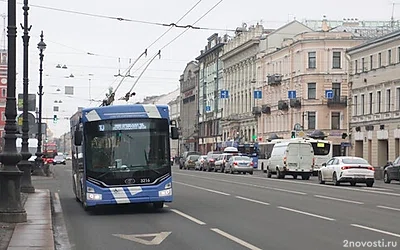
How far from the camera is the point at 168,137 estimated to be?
20.7 metres

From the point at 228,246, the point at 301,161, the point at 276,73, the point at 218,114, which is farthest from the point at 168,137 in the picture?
A: the point at 218,114

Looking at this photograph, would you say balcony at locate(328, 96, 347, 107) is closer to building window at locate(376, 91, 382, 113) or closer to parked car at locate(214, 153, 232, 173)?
building window at locate(376, 91, 382, 113)

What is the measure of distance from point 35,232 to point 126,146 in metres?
5.20

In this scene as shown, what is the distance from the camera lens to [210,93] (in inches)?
4838

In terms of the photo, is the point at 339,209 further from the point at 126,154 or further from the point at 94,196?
the point at 94,196

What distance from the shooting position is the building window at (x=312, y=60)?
83.6 meters

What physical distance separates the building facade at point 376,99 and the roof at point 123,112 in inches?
1752

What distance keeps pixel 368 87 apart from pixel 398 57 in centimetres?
680

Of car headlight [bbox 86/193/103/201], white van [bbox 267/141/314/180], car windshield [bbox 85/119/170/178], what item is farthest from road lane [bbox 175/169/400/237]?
white van [bbox 267/141/314/180]

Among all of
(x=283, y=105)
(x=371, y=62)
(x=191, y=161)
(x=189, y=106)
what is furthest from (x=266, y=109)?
(x=189, y=106)

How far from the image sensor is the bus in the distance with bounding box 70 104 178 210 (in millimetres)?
20125

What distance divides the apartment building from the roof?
365ft

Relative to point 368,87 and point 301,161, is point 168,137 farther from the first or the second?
point 368,87

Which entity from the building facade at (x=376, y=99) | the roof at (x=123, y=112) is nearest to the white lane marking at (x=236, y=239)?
the roof at (x=123, y=112)
